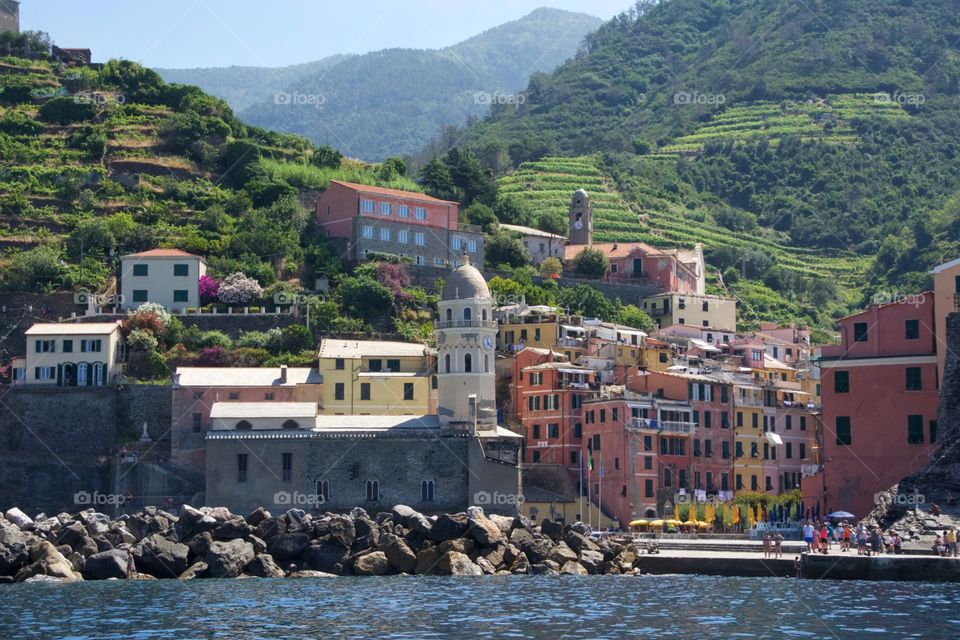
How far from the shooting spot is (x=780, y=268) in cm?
13062

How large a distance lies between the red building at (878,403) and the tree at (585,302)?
1220 inches

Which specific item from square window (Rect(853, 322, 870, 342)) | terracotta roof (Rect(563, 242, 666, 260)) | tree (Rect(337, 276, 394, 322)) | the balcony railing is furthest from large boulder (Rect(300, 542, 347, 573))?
terracotta roof (Rect(563, 242, 666, 260))

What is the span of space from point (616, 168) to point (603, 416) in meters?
72.8

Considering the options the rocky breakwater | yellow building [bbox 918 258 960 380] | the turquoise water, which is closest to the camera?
the turquoise water

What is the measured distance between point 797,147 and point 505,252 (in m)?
65.1

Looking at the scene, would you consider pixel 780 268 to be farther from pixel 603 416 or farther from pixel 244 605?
pixel 244 605

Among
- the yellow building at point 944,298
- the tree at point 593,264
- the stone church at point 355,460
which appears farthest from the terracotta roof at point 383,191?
the yellow building at point 944,298

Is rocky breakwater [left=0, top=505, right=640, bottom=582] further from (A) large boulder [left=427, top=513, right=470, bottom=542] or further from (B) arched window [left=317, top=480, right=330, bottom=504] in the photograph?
(B) arched window [left=317, top=480, right=330, bottom=504]

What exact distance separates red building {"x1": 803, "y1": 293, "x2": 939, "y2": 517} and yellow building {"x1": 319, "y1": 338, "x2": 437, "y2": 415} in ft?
67.5

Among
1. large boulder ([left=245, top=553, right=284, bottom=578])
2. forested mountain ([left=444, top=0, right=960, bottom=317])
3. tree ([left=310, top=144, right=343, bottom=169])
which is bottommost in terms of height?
large boulder ([left=245, top=553, right=284, bottom=578])

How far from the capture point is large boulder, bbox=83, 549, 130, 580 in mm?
58781

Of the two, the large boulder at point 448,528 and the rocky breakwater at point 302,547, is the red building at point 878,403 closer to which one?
the rocky breakwater at point 302,547

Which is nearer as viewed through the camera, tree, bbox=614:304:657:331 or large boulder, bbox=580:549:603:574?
large boulder, bbox=580:549:603:574

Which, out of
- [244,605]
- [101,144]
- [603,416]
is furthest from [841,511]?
[101,144]
